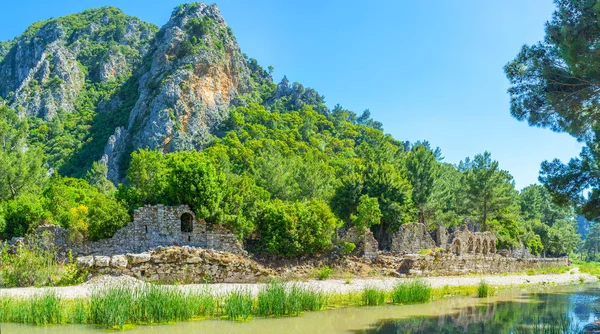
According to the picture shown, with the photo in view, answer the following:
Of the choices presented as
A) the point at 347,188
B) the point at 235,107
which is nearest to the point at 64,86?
the point at 235,107

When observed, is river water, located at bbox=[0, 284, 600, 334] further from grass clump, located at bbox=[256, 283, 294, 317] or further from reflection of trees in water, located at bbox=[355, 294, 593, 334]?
grass clump, located at bbox=[256, 283, 294, 317]

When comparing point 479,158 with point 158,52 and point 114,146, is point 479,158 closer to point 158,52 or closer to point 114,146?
point 114,146

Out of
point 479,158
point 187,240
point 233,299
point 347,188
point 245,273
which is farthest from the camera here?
point 479,158

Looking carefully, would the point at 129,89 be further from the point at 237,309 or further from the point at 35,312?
the point at 237,309

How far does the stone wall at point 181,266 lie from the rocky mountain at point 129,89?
54584mm

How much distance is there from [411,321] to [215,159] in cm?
4112

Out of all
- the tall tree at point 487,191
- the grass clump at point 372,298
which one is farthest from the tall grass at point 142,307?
the tall tree at point 487,191

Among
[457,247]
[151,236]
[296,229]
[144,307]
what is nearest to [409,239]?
[457,247]

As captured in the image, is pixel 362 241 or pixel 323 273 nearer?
pixel 323 273

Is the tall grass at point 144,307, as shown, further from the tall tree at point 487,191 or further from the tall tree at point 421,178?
the tall tree at point 487,191

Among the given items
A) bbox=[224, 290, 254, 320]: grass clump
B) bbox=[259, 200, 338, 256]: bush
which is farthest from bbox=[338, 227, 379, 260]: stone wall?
bbox=[224, 290, 254, 320]: grass clump

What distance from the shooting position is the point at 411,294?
58.7 ft

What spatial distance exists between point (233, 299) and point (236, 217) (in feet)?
37.9

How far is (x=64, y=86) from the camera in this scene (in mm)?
98875
